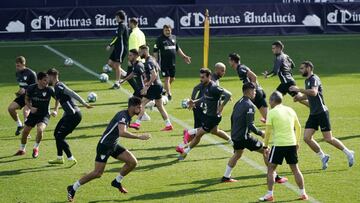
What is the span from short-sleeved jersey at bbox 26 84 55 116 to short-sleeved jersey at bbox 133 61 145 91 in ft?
14.1

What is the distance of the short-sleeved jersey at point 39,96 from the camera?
19.2m

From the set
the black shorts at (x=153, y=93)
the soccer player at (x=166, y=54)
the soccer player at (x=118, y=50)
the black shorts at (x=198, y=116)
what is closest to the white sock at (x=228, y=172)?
the black shorts at (x=198, y=116)

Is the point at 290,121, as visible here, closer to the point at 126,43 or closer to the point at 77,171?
the point at 77,171

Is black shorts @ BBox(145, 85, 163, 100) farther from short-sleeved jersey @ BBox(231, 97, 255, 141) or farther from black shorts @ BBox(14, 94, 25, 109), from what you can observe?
short-sleeved jersey @ BBox(231, 97, 255, 141)

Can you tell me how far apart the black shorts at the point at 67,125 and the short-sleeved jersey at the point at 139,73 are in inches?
187

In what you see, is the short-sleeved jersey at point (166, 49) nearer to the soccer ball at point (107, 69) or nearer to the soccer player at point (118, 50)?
the soccer player at point (118, 50)

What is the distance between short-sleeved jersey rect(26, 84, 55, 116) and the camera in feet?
63.0

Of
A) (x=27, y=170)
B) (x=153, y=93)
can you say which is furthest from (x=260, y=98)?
(x=27, y=170)

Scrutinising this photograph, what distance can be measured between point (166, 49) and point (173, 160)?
8649 millimetres

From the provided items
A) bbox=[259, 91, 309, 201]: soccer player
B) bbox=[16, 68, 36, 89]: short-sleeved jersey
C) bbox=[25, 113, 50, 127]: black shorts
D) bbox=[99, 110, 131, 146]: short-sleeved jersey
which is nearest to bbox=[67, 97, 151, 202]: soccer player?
bbox=[99, 110, 131, 146]: short-sleeved jersey

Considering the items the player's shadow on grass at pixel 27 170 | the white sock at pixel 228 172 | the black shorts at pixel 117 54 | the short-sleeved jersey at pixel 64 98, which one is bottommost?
the player's shadow on grass at pixel 27 170

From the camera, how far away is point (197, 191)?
53.7 feet

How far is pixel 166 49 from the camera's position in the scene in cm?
2719

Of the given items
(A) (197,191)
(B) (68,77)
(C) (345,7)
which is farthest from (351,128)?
(C) (345,7)
